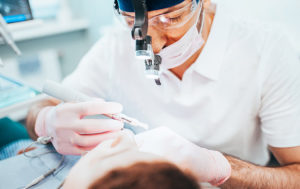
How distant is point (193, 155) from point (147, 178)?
353mm

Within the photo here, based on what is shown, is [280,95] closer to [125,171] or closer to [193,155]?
[193,155]

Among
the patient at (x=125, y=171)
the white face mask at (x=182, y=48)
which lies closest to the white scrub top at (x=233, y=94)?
the white face mask at (x=182, y=48)

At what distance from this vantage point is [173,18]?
2.81 feet

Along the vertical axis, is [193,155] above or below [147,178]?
below

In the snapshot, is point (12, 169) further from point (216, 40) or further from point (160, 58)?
point (216, 40)

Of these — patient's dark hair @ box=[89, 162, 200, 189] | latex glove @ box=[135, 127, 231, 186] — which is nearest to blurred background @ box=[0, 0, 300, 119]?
latex glove @ box=[135, 127, 231, 186]

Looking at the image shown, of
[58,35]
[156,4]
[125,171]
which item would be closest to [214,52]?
[156,4]

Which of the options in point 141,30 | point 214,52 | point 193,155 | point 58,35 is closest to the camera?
point 141,30

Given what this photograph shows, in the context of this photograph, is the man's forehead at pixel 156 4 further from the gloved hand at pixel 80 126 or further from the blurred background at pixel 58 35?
the blurred background at pixel 58 35

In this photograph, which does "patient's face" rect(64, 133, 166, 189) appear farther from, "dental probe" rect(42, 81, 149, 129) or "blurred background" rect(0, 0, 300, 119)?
"blurred background" rect(0, 0, 300, 119)

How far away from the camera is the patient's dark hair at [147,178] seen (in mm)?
488

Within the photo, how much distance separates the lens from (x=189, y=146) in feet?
2.81

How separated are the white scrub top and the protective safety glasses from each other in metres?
0.29

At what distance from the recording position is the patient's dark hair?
1.60 ft
